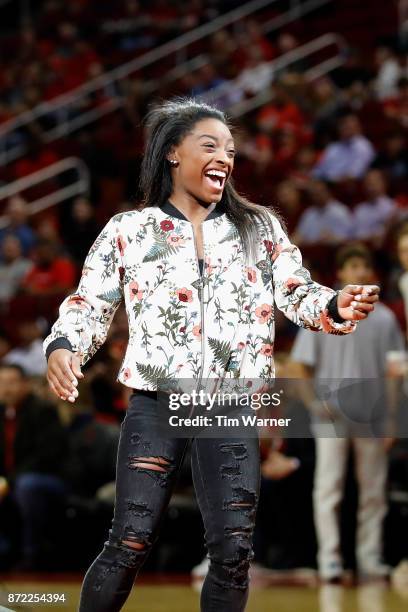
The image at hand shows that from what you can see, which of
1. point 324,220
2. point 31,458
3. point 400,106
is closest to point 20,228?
point 324,220

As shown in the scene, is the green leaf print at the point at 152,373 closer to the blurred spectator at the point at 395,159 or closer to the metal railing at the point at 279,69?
the blurred spectator at the point at 395,159

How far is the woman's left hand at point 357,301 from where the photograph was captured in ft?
10.6

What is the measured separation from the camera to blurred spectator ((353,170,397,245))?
33.0 ft

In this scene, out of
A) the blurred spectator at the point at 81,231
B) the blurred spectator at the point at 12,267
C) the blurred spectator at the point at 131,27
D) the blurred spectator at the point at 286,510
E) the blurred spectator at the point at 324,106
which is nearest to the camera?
the blurred spectator at the point at 286,510

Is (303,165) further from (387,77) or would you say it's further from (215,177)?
(215,177)

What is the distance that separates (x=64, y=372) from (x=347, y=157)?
8220 millimetres

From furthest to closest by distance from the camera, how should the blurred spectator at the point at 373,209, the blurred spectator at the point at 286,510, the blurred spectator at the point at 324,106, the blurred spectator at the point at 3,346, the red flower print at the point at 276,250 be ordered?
the blurred spectator at the point at 324,106
the blurred spectator at the point at 373,209
the blurred spectator at the point at 3,346
the blurred spectator at the point at 286,510
the red flower print at the point at 276,250

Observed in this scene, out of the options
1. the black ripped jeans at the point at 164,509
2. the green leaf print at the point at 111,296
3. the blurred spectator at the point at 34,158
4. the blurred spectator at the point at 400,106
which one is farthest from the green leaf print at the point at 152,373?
the blurred spectator at the point at 34,158

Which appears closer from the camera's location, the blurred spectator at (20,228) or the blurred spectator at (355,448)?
the blurred spectator at (355,448)

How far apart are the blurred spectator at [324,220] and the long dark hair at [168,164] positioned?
6.39 m

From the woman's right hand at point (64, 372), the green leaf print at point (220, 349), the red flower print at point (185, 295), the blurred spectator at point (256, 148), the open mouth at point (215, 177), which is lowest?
the woman's right hand at point (64, 372)

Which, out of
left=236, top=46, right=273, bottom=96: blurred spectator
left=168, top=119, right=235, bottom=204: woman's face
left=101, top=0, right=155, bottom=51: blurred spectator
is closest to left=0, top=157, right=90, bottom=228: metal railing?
left=236, top=46, right=273, bottom=96: blurred spectator

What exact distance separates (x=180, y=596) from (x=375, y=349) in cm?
179

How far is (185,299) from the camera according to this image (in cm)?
346
